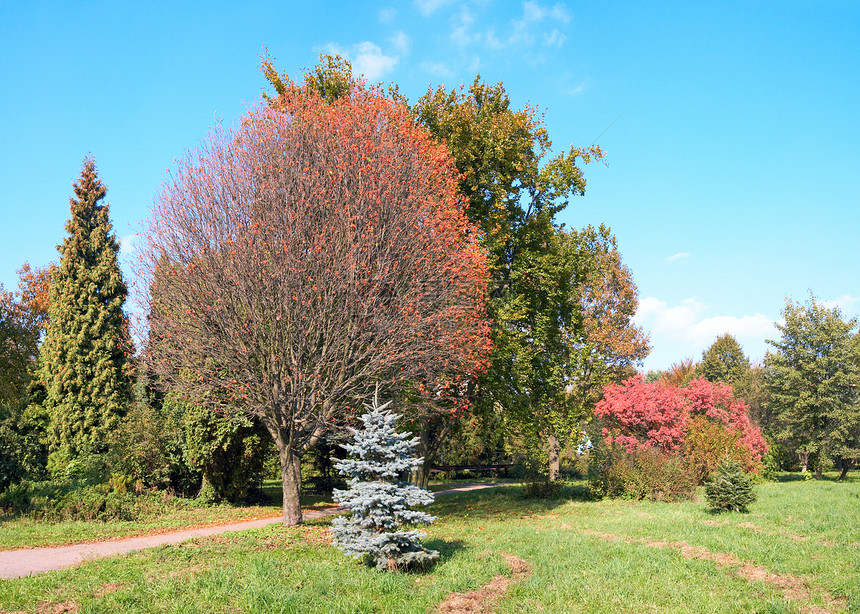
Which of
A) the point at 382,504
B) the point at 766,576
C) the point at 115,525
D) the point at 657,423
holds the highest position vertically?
the point at 657,423

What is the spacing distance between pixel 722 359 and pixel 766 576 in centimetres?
6899

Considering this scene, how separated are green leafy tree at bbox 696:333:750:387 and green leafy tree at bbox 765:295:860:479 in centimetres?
3474

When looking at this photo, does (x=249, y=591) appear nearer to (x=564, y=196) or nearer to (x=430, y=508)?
(x=430, y=508)

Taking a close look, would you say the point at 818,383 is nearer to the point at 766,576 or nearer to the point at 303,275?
the point at 766,576

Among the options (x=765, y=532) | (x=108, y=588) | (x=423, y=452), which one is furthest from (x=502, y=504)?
(x=108, y=588)

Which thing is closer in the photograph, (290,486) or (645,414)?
(290,486)

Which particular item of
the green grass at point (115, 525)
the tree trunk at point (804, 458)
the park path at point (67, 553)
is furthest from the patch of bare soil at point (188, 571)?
the tree trunk at point (804, 458)

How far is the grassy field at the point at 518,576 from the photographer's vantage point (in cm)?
648

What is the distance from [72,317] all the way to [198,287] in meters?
14.7

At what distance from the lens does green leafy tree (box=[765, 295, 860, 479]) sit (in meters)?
28.7

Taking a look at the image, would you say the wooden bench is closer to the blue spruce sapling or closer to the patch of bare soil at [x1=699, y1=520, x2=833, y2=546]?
the patch of bare soil at [x1=699, y1=520, x2=833, y2=546]

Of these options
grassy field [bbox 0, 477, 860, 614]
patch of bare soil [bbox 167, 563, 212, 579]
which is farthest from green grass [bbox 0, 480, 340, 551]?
patch of bare soil [bbox 167, 563, 212, 579]

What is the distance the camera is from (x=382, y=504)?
776 cm

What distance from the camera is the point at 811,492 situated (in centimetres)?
1966
